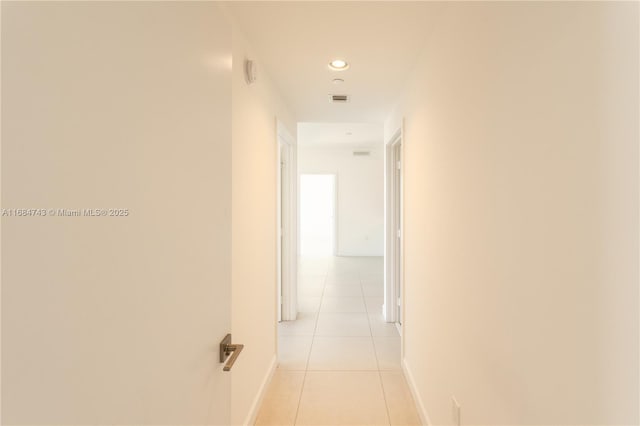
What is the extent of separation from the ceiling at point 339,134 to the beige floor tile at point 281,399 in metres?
3.71

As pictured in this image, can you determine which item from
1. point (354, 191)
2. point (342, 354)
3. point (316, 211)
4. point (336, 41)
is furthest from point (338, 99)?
point (316, 211)

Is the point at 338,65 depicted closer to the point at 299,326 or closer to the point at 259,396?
the point at 259,396

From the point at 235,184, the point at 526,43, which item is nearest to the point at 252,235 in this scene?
the point at 235,184

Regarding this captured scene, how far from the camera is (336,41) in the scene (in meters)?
1.85

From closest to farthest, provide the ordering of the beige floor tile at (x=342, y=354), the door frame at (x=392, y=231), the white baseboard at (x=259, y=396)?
the white baseboard at (x=259, y=396)
the beige floor tile at (x=342, y=354)
the door frame at (x=392, y=231)

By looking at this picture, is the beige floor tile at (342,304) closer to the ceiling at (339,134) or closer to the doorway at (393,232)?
the doorway at (393,232)

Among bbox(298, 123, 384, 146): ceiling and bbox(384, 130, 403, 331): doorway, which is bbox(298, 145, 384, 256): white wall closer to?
bbox(298, 123, 384, 146): ceiling

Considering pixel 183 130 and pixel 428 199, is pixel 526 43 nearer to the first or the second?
pixel 183 130

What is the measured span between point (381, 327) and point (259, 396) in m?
1.79

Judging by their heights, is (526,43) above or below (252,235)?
above

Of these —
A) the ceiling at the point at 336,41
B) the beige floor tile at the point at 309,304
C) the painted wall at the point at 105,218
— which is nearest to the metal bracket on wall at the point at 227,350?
the painted wall at the point at 105,218

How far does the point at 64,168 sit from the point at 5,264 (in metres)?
0.14

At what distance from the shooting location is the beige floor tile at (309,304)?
13.8 ft

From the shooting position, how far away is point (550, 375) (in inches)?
30.6
